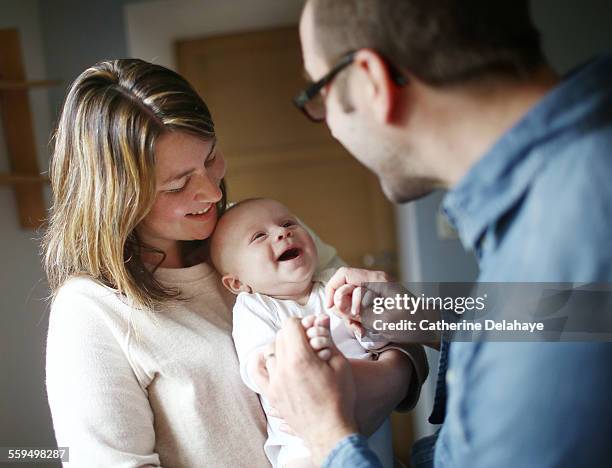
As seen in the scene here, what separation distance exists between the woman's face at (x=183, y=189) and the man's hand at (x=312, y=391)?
0.76ft

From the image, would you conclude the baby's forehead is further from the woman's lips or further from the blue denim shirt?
the blue denim shirt

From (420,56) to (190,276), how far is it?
0.45m

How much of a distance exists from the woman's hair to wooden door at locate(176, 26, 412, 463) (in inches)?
50.4

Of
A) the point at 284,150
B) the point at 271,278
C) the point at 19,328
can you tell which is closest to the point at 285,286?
the point at 271,278

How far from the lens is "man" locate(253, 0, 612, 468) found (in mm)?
459

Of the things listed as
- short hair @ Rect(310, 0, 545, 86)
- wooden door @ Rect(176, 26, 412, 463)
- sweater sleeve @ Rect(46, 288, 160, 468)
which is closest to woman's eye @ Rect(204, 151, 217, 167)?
sweater sleeve @ Rect(46, 288, 160, 468)

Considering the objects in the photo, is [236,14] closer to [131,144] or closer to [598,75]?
[131,144]

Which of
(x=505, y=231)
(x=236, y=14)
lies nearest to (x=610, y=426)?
(x=505, y=231)

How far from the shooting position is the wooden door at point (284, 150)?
2.08 m

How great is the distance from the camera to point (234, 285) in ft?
2.70

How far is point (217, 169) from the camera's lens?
803 mm

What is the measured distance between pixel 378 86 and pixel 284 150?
1725 mm

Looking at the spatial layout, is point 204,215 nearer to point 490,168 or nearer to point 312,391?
point 312,391

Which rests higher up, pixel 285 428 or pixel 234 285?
pixel 234 285
